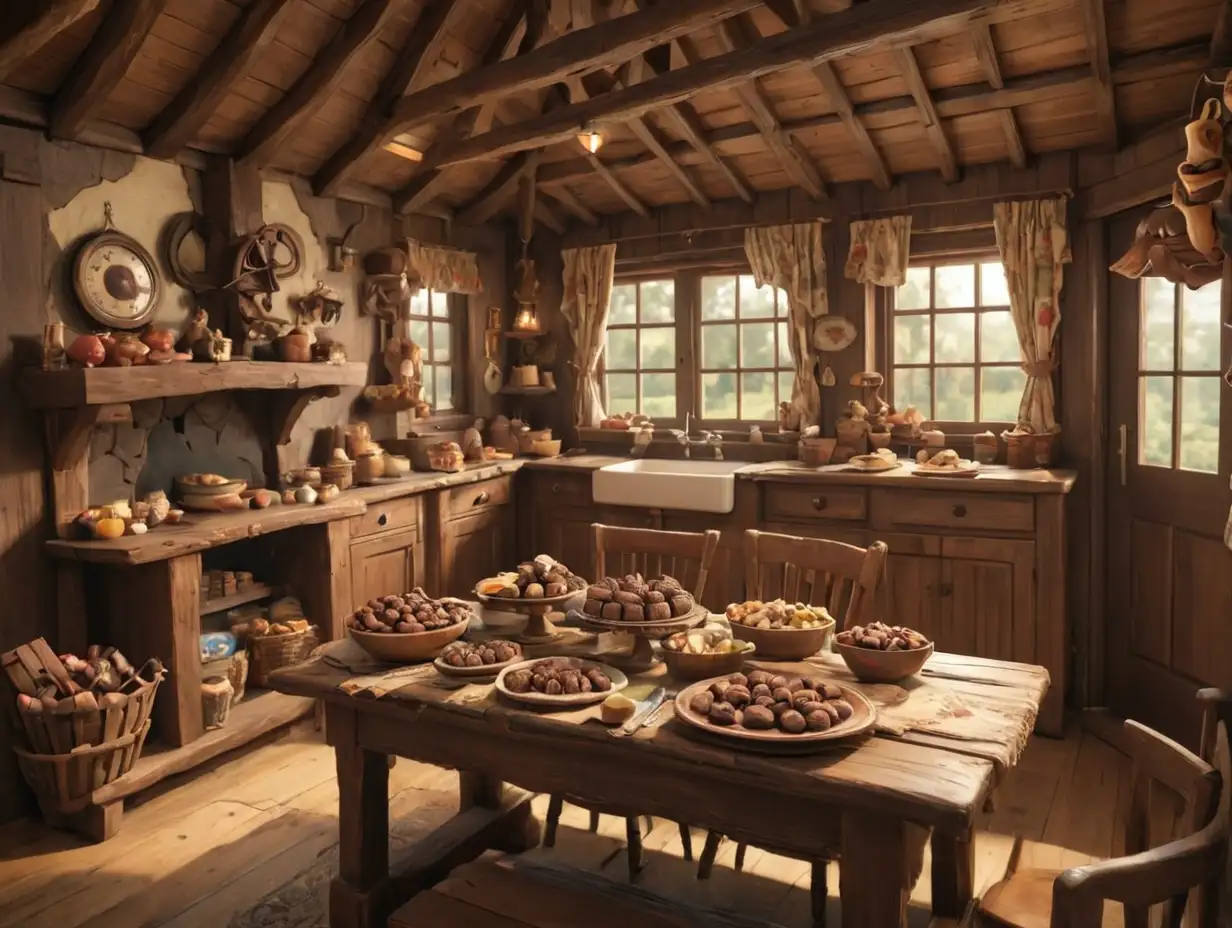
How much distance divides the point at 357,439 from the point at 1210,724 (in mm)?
3880

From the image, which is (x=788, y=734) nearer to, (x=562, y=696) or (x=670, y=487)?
(x=562, y=696)

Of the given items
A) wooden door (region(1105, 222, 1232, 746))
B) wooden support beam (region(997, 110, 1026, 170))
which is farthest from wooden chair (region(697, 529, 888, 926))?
wooden support beam (region(997, 110, 1026, 170))

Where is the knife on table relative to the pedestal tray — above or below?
below

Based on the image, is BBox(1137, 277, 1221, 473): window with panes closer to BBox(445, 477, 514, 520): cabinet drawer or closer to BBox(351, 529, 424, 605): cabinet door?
BBox(445, 477, 514, 520): cabinet drawer

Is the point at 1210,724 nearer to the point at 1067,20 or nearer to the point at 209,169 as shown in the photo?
the point at 1067,20

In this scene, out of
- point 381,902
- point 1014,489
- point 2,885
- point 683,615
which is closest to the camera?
point 683,615

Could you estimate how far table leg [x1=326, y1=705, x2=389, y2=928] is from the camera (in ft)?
7.70

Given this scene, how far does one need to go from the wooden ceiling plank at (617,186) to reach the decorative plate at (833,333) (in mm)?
1243

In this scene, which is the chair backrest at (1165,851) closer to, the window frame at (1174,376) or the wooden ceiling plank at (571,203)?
the window frame at (1174,376)

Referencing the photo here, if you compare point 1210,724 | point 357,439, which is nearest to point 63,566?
point 357,439

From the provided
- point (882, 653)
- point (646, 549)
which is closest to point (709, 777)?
point (882, 653)

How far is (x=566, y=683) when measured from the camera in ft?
→ 6.73

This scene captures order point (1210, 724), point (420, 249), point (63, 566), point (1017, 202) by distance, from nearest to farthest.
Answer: point (1210, 724)
point (63, 566)
point (1017, 202)
point (420, 249)

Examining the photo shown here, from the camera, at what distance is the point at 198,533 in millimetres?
3500
